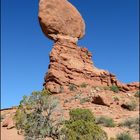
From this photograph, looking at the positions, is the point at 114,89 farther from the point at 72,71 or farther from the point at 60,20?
the point at 60,20

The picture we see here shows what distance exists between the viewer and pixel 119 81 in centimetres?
3788

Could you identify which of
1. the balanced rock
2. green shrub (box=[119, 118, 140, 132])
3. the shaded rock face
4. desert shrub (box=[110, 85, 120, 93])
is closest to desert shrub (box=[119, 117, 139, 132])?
green shrub (box=[119, 118, 140, 132])

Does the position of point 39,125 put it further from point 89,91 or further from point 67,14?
point 67,14

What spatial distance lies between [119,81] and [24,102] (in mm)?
23673

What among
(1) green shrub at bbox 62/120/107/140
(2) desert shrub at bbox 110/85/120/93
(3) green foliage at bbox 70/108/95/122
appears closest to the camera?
(1) green shrub at bbox 62/120/107/140

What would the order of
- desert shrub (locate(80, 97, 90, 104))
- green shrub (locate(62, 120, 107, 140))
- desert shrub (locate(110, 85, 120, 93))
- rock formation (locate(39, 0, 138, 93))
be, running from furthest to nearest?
rock formation (locate(39, 0, 138, 93)) → desert shrub (locate(110, 85, 120, 93)) → desert shrub (locate(80, 97, 90, 104)) → green shrub (locate(62, 120, 107, 140))

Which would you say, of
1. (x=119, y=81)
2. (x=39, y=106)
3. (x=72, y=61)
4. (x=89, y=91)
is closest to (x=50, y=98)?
(x=39, y=106)

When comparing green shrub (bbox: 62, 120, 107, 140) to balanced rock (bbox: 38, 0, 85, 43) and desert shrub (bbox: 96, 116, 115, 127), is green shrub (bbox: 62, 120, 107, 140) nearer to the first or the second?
desert shrub (bbox: 96, 116, 115, 127)

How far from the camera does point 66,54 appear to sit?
119 ft

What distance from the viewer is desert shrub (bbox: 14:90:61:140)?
14664mm

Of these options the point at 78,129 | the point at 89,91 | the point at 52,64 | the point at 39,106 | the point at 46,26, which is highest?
the point at 46,26

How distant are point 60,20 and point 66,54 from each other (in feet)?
15.3

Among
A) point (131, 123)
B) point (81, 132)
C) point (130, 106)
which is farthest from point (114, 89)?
point (81, 132)

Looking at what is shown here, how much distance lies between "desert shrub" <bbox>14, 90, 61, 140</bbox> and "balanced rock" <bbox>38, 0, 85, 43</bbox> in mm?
22419
